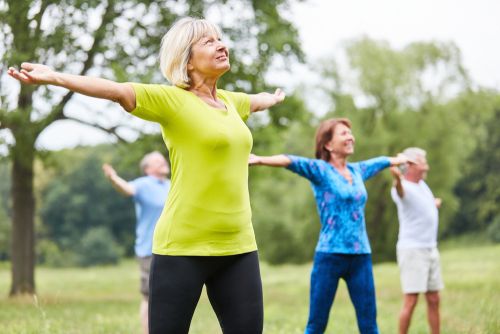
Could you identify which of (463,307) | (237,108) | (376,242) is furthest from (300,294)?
(376,242)

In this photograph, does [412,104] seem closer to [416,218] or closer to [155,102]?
[416,218]

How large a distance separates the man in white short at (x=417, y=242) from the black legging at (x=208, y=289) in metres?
3.89

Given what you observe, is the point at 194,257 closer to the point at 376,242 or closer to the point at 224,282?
the point at 224,282

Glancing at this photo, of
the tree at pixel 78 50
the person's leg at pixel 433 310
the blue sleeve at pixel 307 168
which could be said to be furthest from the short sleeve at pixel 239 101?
the tree at pixel 78 50

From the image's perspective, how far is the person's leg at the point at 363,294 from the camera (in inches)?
219

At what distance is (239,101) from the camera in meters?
4.02

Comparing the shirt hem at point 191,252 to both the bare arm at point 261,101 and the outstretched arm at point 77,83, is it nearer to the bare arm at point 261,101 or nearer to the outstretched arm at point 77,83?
the outstretched arm at point 77,83

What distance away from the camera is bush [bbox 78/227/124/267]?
212 ft

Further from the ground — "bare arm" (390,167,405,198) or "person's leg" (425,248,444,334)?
"bare arm" (390,167,405,198)

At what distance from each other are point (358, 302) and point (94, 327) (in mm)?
4399

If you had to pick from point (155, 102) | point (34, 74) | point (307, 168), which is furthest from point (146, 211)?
point (34, 74)

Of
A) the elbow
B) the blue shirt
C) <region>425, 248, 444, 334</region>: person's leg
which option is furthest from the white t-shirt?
the elbow

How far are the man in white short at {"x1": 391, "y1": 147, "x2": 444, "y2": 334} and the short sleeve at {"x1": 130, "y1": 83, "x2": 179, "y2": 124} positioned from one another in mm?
4147

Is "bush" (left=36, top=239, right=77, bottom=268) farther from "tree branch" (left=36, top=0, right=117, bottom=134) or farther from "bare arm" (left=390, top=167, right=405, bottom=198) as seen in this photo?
"bare arm" (left=390, top=167, right=405, bottom=198)
